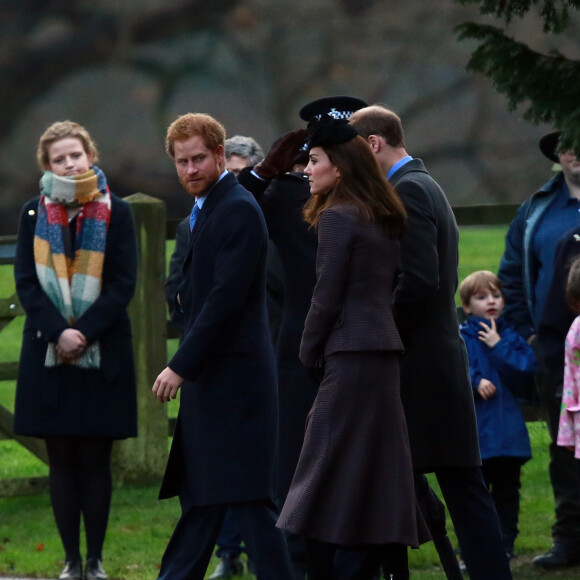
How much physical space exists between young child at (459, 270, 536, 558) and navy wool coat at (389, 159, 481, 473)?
1.14 m

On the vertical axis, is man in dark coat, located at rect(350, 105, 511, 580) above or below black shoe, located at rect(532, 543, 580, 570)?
above

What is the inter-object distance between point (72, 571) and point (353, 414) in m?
1.81

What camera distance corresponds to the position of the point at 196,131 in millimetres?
3996

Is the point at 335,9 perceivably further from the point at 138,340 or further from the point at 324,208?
the point at 324,208

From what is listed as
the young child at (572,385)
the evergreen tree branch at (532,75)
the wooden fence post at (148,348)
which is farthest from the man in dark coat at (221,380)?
the wooden fence post at (148,348)

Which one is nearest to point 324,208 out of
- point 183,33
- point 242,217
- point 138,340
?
point 242,217

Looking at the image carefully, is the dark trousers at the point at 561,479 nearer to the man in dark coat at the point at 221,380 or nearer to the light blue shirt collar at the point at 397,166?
the light blue shirt collar at the point at 397,166

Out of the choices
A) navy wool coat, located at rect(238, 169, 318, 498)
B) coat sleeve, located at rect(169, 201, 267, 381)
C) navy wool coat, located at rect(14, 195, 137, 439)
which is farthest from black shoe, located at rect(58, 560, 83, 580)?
coat sleeve, located at rect(169, 201, 267, 381)

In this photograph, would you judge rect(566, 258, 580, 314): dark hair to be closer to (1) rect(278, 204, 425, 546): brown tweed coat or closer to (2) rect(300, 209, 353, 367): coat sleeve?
(1) rect(278, 204, 425, 546): brown tweed coat

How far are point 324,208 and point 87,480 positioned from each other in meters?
1.90

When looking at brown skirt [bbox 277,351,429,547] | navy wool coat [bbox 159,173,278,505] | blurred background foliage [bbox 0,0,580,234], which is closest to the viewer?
brown skirt [bbox 277,351,429,547]

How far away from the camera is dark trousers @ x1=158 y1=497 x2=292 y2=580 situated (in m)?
3.89

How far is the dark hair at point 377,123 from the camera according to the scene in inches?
159

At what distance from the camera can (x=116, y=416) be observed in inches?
200
